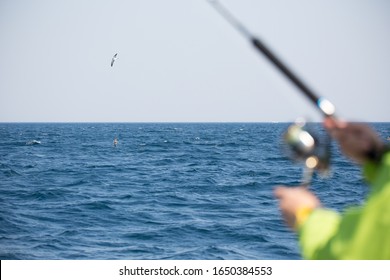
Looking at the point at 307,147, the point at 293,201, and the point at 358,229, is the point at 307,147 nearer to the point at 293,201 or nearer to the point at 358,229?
the point at 293,201

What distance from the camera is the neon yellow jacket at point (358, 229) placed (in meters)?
1.83

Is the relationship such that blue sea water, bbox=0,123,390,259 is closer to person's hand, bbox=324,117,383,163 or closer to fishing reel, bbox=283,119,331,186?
fishing reel, bbox=283,119,331,186

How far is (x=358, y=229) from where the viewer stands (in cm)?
187

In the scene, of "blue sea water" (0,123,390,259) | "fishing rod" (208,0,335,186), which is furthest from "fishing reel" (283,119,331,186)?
"blue sea water" (0,123,390,259)

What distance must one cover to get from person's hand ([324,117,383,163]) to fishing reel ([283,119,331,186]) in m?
0.23

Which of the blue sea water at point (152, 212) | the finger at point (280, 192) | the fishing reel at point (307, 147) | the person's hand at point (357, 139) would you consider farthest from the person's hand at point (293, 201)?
the blue sea water at point (152, 212)

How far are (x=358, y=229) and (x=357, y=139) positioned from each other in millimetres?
332

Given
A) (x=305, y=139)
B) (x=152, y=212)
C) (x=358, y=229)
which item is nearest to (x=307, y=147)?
(x=305, y=139)

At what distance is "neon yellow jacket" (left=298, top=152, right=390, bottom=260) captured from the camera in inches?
71.9

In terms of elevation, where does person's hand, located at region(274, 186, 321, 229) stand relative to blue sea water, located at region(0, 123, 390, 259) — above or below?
below

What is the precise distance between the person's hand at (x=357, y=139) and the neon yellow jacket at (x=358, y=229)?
5cm

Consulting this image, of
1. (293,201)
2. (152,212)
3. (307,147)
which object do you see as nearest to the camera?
(293,201)

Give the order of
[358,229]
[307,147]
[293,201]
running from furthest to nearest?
1. [307,147]
2. [293,201]
3. [358,229]
